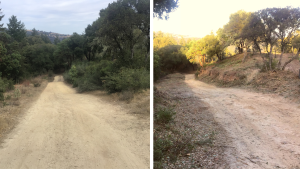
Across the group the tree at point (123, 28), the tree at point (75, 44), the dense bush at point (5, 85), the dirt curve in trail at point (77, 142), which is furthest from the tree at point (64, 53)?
the dirt curve in trail at point (77, 142)

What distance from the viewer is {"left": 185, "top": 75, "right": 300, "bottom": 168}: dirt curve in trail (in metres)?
1.82

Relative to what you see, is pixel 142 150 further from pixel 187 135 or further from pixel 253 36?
pixel 253 36

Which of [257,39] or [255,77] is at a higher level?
[257,39]

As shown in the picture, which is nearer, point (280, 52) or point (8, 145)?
point (8, 145)

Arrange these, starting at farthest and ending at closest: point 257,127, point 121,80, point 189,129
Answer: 1. point 121,80
2. point 189,129
3. point 257,127

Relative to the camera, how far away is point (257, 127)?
7.69 ft

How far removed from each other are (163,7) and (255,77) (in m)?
2.68

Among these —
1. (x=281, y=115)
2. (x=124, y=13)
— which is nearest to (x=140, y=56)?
(x=124, y=13)

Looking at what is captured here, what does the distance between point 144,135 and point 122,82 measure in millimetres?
3267

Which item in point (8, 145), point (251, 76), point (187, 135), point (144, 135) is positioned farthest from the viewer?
point (251, 76)

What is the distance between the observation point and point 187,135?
246cm

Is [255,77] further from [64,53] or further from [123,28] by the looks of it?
[64,53]

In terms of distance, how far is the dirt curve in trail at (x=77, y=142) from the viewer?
262 cm

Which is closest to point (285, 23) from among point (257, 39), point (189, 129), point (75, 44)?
point (257, 39)
